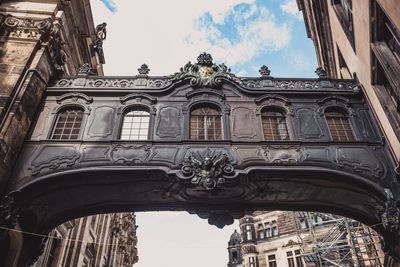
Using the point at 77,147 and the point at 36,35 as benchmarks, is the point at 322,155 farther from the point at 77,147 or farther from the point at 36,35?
the point at 36,35

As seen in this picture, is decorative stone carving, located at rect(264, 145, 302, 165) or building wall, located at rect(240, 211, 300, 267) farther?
building wall, located at rect(240, 211, 300, 267)

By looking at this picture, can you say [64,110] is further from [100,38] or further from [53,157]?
[100,38]

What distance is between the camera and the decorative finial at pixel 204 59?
12.1 m

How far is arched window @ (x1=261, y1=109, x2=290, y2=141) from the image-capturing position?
34.1 ft

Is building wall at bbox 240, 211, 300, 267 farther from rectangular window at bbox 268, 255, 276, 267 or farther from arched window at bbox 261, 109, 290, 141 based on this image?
arched window at bbox 261, 109, 290, 141

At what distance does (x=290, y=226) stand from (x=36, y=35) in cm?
2393

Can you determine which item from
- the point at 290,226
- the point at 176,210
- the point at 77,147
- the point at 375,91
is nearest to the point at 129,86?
the point at 77,147

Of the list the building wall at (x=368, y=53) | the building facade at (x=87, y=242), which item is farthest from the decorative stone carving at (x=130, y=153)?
the building wall at (x=368, y=53)

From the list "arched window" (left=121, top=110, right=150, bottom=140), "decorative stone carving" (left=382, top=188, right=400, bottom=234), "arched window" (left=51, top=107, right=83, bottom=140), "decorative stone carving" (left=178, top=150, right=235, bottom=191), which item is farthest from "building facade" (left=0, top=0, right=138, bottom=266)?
"decorative stone carving" (left=382, top=188, right=400, bottom=234)

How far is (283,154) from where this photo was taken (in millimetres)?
9555

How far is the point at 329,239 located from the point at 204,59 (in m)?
16.6

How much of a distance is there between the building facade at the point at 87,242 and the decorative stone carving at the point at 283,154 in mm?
7437

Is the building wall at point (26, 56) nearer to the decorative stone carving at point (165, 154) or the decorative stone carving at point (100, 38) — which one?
the decorative stone carving at point (100, 38)

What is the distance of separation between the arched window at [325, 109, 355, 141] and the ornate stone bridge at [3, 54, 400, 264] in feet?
0.12
